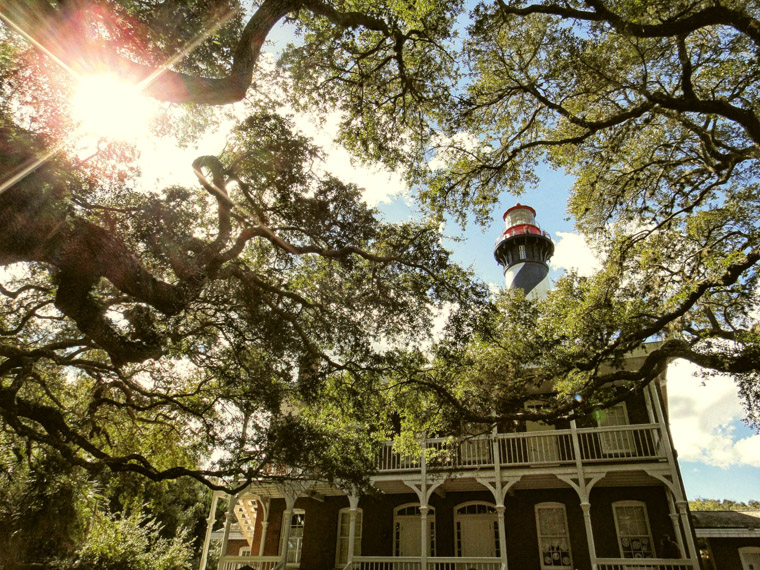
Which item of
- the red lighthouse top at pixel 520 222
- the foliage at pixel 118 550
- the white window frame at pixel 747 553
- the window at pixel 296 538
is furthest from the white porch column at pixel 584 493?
the red lighthouse top at pixel 520 222

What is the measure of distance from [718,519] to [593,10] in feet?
64.2

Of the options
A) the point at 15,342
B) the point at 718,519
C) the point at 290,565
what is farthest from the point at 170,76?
the point at 718,519

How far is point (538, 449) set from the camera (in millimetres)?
13570

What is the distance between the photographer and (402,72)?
689 cm

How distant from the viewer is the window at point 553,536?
42.9ft

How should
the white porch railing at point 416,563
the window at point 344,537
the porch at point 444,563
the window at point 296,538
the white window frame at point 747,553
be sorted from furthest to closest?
the window at point 296,538 → the white window frame at point 747,553 → the window at point 344,537 → the white porch railing at point 416,563 → the porch at point 444,563

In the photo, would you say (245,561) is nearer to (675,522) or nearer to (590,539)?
(590,539)

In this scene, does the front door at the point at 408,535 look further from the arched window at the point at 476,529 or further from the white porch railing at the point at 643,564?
the white porch railing at the point at 643,564

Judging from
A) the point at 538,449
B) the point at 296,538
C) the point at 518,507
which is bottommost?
the point at 296,538

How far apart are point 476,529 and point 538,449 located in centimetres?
364

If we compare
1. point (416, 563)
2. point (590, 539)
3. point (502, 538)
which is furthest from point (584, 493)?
point (416, 563)

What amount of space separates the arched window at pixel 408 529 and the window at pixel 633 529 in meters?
5.74

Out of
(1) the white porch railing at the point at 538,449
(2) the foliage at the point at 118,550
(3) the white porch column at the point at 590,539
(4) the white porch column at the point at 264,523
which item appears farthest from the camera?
(4) the white porch column at the point at 264,523

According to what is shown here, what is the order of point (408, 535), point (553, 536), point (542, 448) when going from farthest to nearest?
point (408, 535) < point (542, 448) < point (553, 536)
